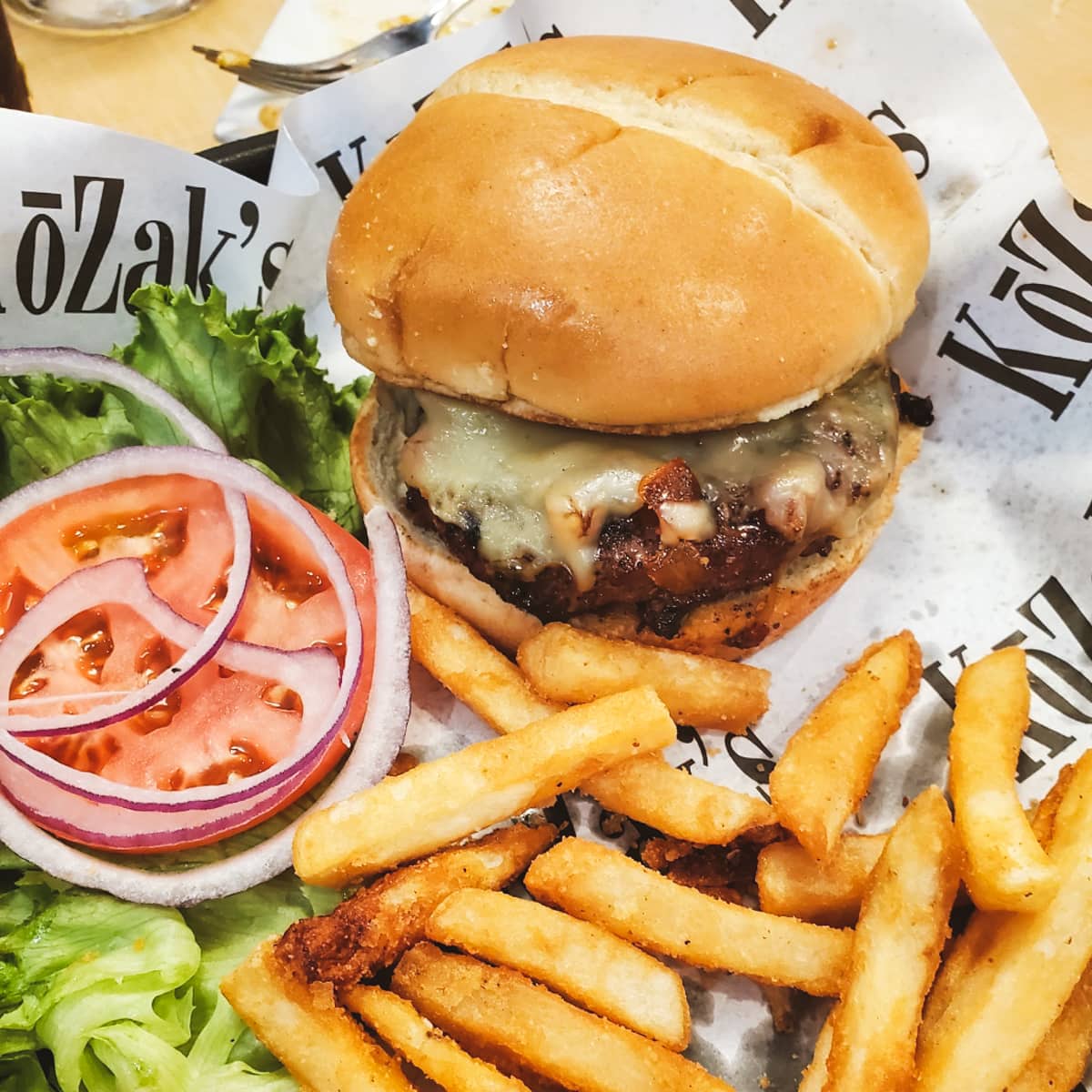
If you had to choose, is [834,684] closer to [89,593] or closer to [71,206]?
[89,593]

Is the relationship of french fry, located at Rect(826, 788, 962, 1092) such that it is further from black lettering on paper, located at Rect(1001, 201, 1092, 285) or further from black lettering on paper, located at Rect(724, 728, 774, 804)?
black lettering on paper, located at Rect(1001, 201, 1092, 285)

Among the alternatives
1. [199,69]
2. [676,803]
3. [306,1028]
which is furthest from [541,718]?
[199,69]

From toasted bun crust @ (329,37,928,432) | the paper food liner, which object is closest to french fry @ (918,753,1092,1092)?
the paper food liner

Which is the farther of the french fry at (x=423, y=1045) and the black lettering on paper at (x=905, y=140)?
the black lettering on paper at (x=905, y=140)

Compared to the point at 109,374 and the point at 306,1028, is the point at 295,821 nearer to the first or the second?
the point at 306,1028

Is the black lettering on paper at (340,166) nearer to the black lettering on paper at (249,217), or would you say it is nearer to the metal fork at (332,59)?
the black lettering on paper at (249,217)

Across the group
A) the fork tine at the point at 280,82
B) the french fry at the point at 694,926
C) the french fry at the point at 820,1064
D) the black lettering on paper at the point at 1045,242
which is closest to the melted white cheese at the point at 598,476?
the french fry at the point at 694,926

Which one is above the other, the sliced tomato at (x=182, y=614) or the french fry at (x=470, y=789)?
the french fry at (x=470, y=789)
